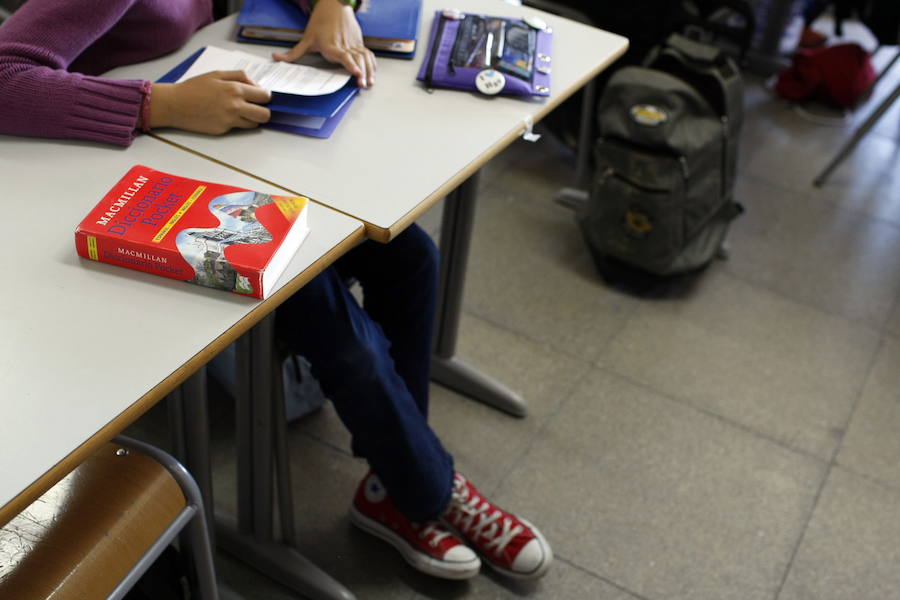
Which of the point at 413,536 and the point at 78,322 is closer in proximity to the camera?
the point at 78,322

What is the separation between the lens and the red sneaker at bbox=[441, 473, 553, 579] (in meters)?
1.54

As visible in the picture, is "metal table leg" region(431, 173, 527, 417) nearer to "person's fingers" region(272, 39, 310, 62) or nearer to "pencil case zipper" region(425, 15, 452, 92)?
"pencil case zipper" region(425, 15, 452, 92)

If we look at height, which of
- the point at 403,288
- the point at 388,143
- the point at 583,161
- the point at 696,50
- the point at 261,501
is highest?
the point at 388,143

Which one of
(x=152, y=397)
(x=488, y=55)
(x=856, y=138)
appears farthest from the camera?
(x=856, y=138)

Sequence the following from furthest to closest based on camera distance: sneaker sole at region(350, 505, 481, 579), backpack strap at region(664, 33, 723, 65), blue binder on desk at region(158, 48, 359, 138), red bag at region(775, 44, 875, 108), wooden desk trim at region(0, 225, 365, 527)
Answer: red bag at region(775, 44, 875, 108)
backpack strap at region(664, 33, 723, 65)
sneaker sole at region(350, 505, 481, 579)
blue binder on desk at region(158, 48, 359, 138)
wooden desk trim at region(0, 225, 365, 527)

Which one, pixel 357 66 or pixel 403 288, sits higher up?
pixel 357 66

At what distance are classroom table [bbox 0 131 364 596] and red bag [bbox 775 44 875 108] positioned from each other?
250 cm

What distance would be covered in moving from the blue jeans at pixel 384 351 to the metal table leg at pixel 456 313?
0.24m

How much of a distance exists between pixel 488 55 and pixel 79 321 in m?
0.78

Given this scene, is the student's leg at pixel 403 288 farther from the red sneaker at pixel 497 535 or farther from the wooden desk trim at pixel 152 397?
the wooden desk trim at pixel 152 397

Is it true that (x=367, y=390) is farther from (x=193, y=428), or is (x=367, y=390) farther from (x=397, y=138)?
(x=397, y=138)

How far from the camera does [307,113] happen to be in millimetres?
1267

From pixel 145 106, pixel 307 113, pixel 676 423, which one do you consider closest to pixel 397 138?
pixel 307 113

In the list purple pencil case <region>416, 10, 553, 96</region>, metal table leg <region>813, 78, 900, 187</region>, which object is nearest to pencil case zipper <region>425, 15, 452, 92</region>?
purple pencil case <region>416, 10, 553, 96</region>
